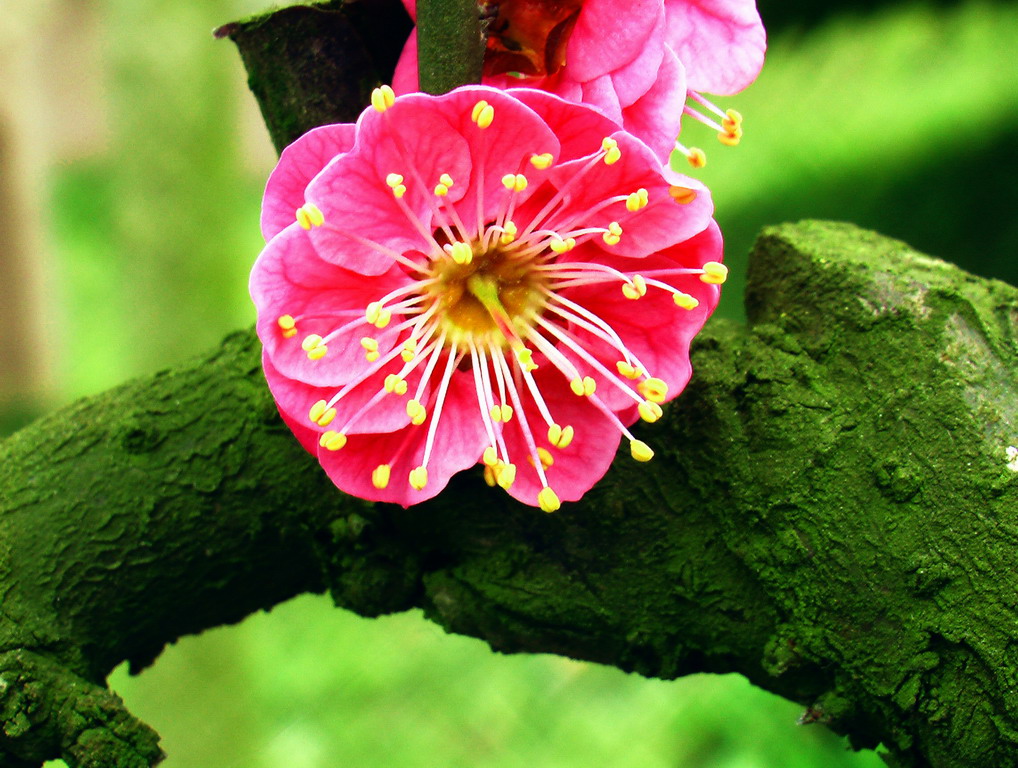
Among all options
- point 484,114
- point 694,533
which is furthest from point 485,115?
point 694,533

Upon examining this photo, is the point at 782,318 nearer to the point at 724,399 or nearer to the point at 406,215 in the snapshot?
the point at 724,399

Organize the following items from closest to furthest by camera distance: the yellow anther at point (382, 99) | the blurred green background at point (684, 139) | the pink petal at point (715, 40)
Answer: the yellow anther at point (382, 99) → the pink petal at point (715, 40) → the blurred green background at point (684, 139)

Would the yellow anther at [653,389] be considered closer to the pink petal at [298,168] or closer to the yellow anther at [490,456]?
the yellow anther at [490,456]

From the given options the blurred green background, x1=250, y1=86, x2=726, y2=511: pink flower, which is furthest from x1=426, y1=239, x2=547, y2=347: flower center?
the blurred green background

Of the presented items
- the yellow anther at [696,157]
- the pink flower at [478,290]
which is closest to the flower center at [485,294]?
the pink flower at [478,290]

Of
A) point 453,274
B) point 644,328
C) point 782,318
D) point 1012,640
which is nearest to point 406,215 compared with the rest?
point 453,274

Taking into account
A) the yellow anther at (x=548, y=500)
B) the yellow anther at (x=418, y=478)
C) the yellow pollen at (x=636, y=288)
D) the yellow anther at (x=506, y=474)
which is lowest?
the yellow anther at (x=548, y=500)

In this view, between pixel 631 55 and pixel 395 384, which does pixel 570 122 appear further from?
pixel 395 384
